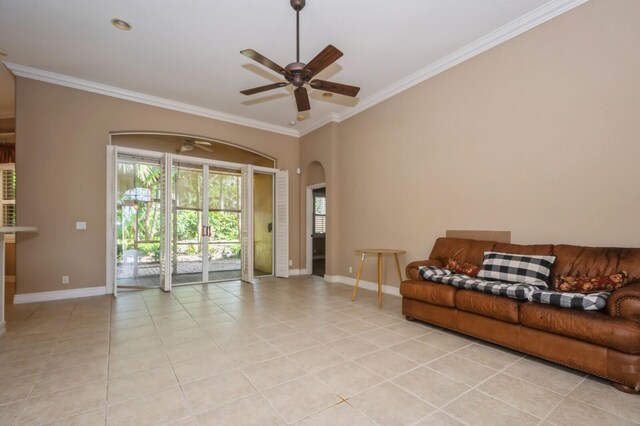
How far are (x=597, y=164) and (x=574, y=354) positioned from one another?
1752 mm

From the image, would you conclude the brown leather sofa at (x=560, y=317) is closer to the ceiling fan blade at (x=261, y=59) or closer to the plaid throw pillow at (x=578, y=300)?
the plaid throw pillow at (x=578, y=300)

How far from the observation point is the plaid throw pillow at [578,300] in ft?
7.22

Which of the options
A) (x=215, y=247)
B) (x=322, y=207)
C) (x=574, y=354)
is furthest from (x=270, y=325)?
(x=322, y=207)

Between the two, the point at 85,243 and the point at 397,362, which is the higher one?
the point at 85,243

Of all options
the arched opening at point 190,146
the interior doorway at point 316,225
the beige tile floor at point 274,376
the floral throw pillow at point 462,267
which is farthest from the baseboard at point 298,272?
the floral throw pillow at point 462,267

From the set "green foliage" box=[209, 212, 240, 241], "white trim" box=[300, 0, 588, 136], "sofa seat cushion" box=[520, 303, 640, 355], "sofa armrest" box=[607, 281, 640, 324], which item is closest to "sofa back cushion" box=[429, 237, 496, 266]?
"sofa seat cushion" box=[520, 303, 640, 355]

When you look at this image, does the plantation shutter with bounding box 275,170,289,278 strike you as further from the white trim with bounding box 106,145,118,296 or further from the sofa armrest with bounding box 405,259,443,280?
the sofa armrest with bounding box 405,259,443,280

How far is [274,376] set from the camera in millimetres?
2229

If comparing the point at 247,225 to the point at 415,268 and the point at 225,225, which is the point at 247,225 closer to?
the point at 225,225

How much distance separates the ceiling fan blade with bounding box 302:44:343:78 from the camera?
2.63 meters

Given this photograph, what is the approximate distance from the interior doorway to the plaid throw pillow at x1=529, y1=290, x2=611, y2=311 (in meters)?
4.43

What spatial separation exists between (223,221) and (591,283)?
18.8ft

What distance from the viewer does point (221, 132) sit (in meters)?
6.00

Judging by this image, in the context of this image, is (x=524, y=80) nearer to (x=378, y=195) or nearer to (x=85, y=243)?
(x=378, y=195)
